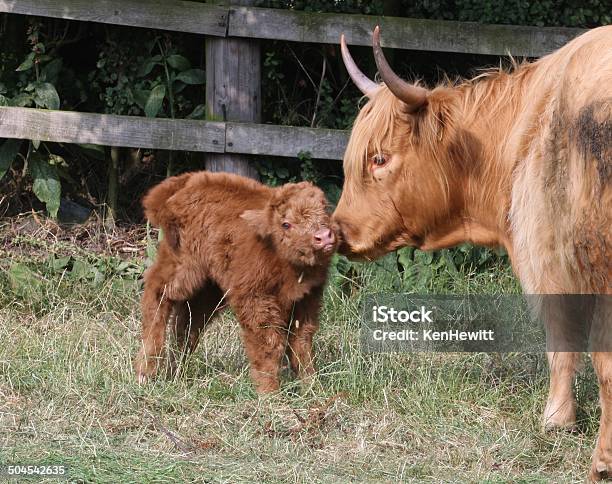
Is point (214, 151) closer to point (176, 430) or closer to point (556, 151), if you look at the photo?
point (176, 430)

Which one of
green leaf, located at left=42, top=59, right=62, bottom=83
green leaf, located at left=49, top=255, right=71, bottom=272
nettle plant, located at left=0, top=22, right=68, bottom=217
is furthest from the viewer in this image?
green leaf, located at left=42, top=59, right=62, bottom=83

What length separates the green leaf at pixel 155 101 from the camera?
A: 7.28 meters

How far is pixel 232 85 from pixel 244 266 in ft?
7.57

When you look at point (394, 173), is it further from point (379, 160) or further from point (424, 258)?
point (424, 258)

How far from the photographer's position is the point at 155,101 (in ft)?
24.0

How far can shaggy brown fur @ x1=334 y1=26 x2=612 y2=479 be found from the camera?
4125mm

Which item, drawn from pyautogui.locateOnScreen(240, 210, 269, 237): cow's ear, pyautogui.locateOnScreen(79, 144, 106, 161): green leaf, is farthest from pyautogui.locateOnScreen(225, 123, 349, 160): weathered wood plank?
pyautogui.locateOnScreen(240, 210, 269, 237): cow's ear

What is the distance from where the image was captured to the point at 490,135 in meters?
4.94

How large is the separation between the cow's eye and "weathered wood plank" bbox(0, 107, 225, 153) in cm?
204

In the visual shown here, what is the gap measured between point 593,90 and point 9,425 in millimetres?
3064

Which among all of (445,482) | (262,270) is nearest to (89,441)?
(262,270)

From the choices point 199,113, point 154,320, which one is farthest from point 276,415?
point 199,113

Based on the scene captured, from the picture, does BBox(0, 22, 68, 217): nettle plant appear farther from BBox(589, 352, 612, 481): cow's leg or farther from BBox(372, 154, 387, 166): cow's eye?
BBox(589, 352, 612, 481): cow's leg

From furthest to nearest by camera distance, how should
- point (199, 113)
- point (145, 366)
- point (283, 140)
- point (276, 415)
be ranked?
Answer: point (199, 113)
point (283, 140)
point (145, 366)
point (276, 415)
